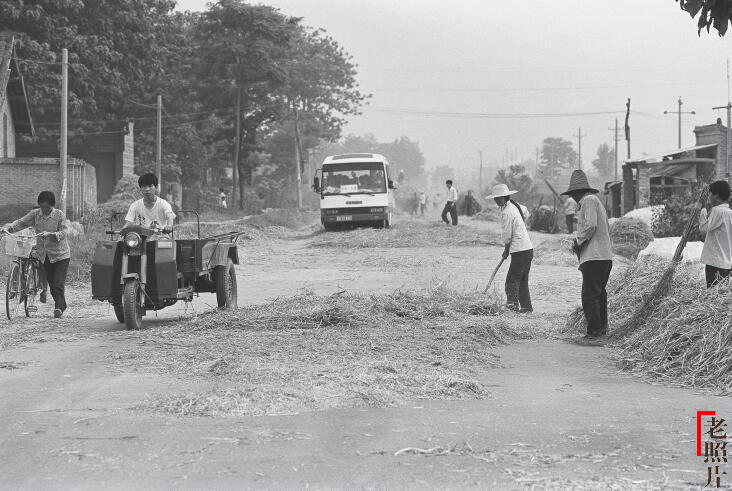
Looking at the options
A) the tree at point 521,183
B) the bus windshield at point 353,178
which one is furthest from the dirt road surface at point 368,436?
the tree at point 521,183

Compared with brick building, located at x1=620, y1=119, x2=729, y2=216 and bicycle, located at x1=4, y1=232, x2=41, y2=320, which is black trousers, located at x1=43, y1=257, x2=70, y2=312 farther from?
brick building, located at x1=620, y1=119, x2=729, y2=216

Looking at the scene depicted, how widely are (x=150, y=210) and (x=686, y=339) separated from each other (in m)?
6.40

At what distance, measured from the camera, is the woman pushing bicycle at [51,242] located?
12.4 m

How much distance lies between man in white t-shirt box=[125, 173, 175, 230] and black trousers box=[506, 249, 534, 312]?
14.6 feet

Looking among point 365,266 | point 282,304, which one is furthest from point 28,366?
point 365,266

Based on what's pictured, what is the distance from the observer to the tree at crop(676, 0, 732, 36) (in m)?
7.37

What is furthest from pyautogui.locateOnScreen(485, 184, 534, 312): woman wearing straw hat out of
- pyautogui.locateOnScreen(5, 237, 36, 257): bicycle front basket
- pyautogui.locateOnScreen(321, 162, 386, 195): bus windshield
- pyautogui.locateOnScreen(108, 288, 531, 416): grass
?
pyautogui.locateOnScreen(321, 162, 386, 195): bus windshield

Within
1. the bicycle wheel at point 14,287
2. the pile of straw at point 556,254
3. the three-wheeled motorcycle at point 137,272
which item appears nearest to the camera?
the three-wheeled motorcycle at point 137,272

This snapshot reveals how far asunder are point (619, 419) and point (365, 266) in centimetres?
1538

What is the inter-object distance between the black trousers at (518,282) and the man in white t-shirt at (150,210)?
14.6 ft

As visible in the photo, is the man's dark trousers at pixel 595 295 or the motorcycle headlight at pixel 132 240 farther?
the motorcycle headlight at pixel 132 240

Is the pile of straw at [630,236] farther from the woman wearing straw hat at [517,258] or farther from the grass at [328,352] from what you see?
the grass at [328,352]

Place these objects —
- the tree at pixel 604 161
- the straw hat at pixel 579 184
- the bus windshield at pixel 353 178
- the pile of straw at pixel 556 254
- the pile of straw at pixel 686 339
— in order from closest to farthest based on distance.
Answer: the pile of straw at pixel 686 339
the straw hat at pixel 579 184
the pile of straw at pixel 556 254
the bus windshield at pixel 353 178
the tree at pixel 604 161

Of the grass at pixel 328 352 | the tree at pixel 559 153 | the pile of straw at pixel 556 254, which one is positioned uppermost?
the tree at pixel 559 153
